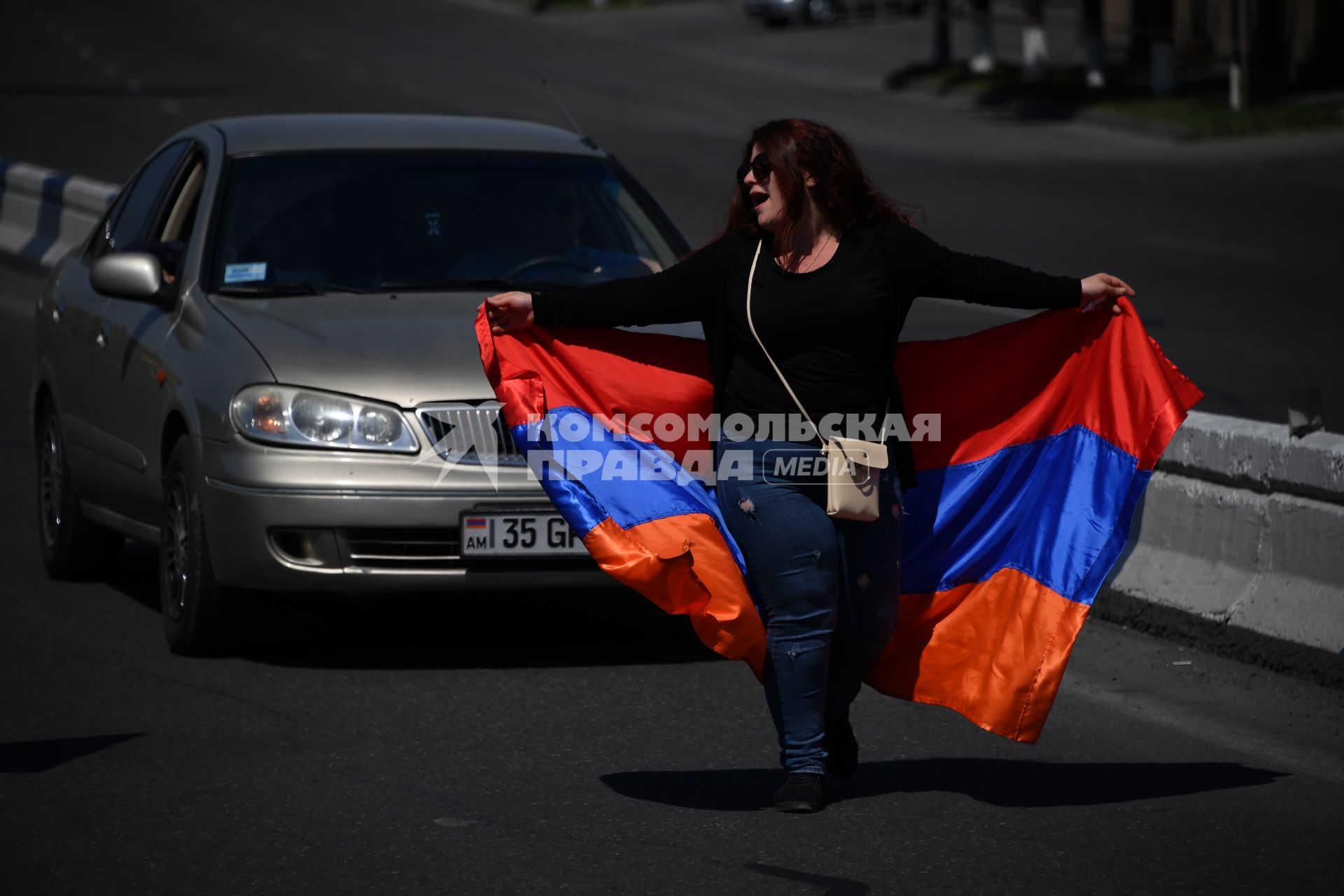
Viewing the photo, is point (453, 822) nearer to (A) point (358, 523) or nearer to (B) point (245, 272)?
(A) point (358, 523)

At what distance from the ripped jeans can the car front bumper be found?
1457 millimetres

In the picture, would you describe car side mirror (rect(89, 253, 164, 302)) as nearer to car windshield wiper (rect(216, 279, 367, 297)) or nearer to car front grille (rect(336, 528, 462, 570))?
car windshield wiper (rect(216, 279, 367, 297))

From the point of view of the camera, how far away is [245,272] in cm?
741

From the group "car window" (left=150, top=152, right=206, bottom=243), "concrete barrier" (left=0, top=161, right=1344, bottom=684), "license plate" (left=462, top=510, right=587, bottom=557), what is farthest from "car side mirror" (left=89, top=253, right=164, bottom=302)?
"concrete barrier" (left=0, top=161, right=1344, bottom=684)

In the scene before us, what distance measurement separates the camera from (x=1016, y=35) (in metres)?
46.5

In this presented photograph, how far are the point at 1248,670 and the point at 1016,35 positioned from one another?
41.4 m

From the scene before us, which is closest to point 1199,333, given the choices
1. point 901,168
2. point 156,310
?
point 156,310

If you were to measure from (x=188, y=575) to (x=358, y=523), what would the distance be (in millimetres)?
729

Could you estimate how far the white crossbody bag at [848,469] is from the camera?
5039mm

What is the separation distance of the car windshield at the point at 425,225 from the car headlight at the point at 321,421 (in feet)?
2.55

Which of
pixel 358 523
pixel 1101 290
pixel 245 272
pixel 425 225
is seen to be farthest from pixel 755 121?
pixel 1101 290

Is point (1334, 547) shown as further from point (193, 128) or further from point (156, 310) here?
point (193, 128)

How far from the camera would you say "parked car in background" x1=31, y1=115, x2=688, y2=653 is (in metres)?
6.56

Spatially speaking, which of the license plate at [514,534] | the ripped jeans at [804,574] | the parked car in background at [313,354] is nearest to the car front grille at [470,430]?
the parked car in background at [313,354]
